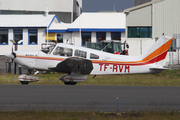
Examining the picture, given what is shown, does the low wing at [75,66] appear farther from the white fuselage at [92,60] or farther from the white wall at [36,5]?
the white wall at [36,5]

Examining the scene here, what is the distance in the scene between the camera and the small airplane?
493 inches

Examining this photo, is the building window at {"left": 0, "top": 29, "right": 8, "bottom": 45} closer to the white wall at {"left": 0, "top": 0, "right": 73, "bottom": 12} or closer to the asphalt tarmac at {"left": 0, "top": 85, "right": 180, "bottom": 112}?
the white wall at {"left": 0, "top": 0, "right": 73, "bottom": 12}

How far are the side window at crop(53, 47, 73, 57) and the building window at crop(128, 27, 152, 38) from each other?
16182 mm

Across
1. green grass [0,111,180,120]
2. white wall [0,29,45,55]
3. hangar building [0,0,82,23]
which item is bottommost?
green grass [0,111,180,120]

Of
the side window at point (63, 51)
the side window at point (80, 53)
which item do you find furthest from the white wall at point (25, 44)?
the side window at point (80, 53)

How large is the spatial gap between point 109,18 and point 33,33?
1078 cm

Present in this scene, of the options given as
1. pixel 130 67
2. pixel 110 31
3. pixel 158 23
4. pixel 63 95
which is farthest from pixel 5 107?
pixel 110 31

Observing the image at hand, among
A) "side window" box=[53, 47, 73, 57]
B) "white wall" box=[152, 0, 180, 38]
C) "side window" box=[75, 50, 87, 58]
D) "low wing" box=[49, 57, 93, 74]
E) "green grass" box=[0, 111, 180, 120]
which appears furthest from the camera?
"white wall" box=[152, 0, 180, 38]

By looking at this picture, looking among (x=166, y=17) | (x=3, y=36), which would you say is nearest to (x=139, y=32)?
(x=166, y=17)

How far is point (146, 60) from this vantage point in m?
13.6

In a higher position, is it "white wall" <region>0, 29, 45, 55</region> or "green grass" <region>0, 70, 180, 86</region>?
"white wall" <region>0, 29, 45, 55</region>

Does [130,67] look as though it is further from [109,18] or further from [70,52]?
[109,18]

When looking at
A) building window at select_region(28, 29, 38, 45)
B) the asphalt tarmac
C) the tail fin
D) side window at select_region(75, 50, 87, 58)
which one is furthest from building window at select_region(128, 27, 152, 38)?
the asphalt tarmac

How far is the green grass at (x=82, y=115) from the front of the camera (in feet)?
20.9
